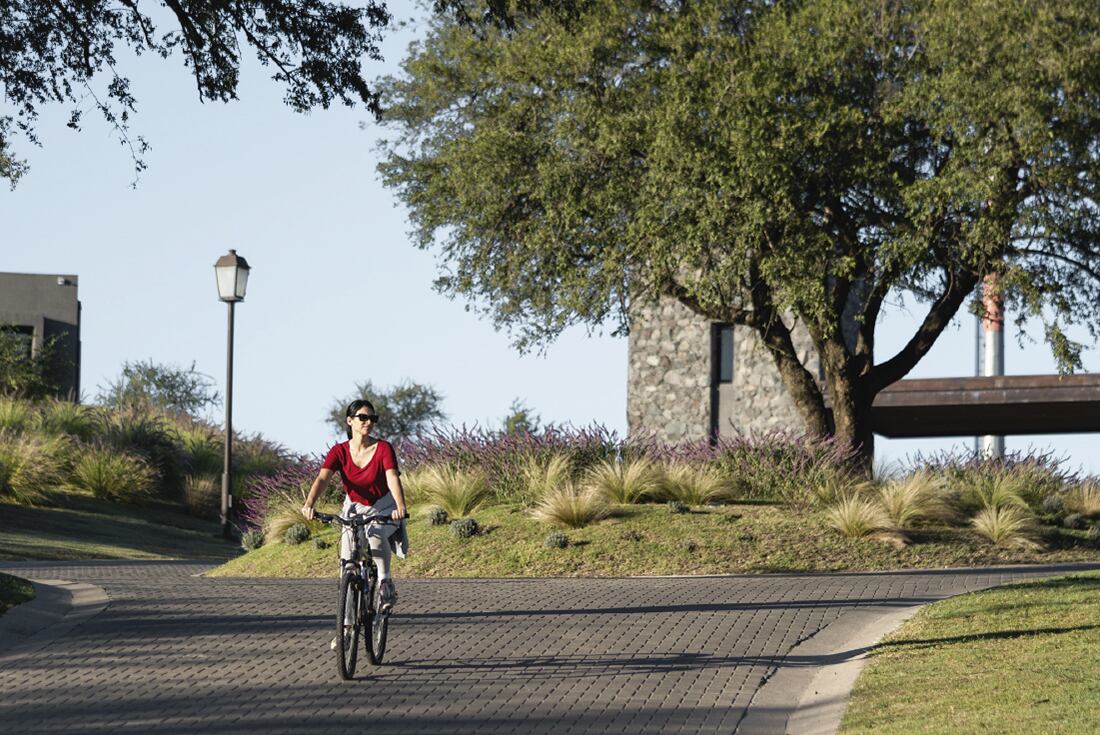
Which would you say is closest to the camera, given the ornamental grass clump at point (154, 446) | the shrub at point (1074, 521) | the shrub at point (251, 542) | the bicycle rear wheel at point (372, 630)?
the bicycle rear wheel at point (372, 630)

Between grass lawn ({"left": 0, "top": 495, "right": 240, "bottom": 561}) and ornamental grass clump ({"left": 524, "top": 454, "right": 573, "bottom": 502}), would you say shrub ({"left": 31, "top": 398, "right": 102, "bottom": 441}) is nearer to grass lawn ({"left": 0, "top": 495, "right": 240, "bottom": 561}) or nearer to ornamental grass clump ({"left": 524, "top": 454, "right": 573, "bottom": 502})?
grass lawn ({"left": 0, "top": 495, "right": 240, "bottom": 561})

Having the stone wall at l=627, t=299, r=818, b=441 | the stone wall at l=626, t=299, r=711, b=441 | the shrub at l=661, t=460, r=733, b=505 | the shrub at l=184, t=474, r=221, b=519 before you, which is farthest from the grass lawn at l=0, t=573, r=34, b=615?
the stone wall at l=626, t=299, r=711, b=441

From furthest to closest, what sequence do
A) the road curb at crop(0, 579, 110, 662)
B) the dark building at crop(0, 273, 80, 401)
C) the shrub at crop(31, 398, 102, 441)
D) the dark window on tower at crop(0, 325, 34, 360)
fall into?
the dark building at crop(0, 273, 80, 401) → the dark window on tower at crop(0, 325, 34, 360) → the shrub at crop(31, 398, 102, 441) → the road curb at crop(0, 579, 110, 662)

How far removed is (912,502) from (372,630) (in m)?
12.4

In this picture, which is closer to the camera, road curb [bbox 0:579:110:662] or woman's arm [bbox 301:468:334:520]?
woman's arm [bbox 301:468:334:520]

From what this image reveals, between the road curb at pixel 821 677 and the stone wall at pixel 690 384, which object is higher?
the stone wall at pixel 690 384

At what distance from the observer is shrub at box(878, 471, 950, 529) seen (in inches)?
838

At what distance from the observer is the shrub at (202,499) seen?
33.1 m

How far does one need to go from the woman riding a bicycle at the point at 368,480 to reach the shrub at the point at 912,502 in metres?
11.7

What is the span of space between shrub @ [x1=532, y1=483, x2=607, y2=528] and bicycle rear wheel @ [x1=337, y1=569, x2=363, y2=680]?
1013cm

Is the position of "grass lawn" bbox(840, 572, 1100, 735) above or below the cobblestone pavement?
above

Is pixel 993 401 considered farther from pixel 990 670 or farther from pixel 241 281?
pixel 990 670

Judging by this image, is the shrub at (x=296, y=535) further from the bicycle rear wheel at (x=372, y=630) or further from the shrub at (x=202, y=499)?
the shrub at (x=202, y=499)

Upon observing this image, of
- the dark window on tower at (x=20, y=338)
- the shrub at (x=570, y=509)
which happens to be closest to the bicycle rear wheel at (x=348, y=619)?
the shrub at (x=570, y=509)
